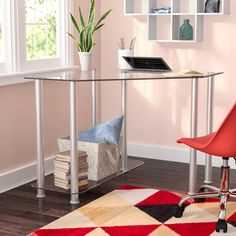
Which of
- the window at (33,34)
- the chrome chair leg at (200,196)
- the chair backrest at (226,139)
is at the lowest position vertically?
the chrome chair leg at (200,196)

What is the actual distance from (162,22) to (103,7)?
621 mm

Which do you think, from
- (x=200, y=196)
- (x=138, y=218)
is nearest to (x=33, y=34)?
(x=138, y=218)

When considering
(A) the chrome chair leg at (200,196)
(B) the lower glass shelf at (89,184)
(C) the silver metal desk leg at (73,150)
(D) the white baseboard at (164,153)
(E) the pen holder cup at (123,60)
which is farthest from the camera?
(D) the white baseboard at (164,153)

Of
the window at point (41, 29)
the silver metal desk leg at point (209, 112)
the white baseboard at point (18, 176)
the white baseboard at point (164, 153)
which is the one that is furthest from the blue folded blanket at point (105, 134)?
the white baseboard at point (164, 153)

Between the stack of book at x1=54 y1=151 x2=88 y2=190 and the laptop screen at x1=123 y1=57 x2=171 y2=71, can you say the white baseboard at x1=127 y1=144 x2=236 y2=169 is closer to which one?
the laptop screen at x1=123 y1=57 x2=171 y2=71

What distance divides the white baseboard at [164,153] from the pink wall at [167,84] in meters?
0.05

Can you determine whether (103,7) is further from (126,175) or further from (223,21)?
(126,175)

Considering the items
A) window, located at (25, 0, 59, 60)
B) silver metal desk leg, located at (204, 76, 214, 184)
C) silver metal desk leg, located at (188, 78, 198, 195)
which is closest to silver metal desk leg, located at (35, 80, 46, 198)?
window, located at (25, 0, 59, 60)

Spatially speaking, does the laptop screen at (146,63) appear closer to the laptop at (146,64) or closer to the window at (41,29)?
the laptop at (146,64)

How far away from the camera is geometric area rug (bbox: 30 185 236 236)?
3.20 m

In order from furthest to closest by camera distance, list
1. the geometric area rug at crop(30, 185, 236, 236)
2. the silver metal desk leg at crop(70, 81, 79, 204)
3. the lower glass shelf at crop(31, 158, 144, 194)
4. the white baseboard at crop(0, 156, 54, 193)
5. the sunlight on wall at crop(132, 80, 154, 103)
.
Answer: the sunlight on wall at crop(132, 80, 154, 103)
the white baseboard at crop(0, 156, 54, 193)
the lower glass shelf at crop(31, 158, 144, 194)
the silver metal desk leg at crop(70, 81, 79, 204)
the geometric area rug at crop(30, 185, 236, 236)

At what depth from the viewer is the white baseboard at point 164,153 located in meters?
4.82

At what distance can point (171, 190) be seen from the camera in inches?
159

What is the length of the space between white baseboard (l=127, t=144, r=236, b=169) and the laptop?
1.03 meters
